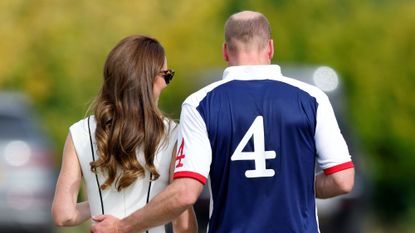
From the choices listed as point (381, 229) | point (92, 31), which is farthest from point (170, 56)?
point (381, 229)

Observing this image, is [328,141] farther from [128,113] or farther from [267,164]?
[128,113]

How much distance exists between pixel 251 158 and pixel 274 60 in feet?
46.8

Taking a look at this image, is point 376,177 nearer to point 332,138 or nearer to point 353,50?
point 353,50

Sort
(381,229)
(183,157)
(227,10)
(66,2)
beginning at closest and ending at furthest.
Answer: (183,157)
(381,229)
(66,2)
(227,10)

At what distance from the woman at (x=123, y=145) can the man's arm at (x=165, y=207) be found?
9cm

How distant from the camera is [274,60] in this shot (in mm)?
19734

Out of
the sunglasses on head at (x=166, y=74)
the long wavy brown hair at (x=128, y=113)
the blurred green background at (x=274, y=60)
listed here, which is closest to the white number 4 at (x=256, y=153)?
the long wavy brown hair at (x=128, y=113)

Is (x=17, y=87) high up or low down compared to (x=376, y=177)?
up

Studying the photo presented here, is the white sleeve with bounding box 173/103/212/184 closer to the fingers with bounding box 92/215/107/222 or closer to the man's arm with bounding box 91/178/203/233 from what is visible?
the man's arm with bounding box 91/178/203/233

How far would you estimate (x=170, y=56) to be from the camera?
65.8ft

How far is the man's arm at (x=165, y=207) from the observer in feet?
18.2

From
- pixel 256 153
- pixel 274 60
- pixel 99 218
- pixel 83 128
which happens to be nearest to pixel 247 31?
pixel 256 153

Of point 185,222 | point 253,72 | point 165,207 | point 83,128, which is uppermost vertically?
point 253,72

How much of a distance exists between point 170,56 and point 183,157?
47.8 feet
